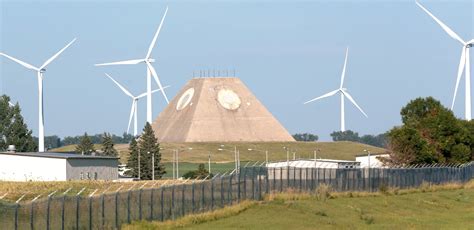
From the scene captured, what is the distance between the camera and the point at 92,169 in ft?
360

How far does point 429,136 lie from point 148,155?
108 feet

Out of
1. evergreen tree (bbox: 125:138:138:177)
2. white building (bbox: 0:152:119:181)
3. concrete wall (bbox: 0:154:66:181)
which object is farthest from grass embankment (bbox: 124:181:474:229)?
evergreen tree (bbox: 125:138:138:177)

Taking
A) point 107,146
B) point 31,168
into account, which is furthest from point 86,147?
point 31,168

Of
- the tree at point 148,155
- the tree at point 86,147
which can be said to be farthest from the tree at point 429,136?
the tree at point 86,147

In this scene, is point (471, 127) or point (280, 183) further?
point (471, 127)

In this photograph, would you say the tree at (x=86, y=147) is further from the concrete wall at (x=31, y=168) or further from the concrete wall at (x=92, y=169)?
the concrete wall at (x=31, y=168)

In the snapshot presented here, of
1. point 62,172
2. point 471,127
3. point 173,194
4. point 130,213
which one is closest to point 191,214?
point 173,194

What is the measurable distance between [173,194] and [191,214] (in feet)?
5.66

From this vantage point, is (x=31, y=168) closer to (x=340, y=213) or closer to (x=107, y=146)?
(x=107, y=146)

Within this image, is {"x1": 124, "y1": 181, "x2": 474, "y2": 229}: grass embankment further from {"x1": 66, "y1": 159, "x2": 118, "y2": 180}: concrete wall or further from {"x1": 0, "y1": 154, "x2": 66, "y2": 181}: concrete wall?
{"x1": 0, "y1": 154, "x2": 66, "y2": 181}: concrete wall

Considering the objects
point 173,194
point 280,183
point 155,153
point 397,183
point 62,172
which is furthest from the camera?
point 155,153

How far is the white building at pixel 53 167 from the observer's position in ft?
350

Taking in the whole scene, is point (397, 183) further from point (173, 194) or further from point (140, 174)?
point (140, 174)

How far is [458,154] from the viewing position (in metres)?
118
